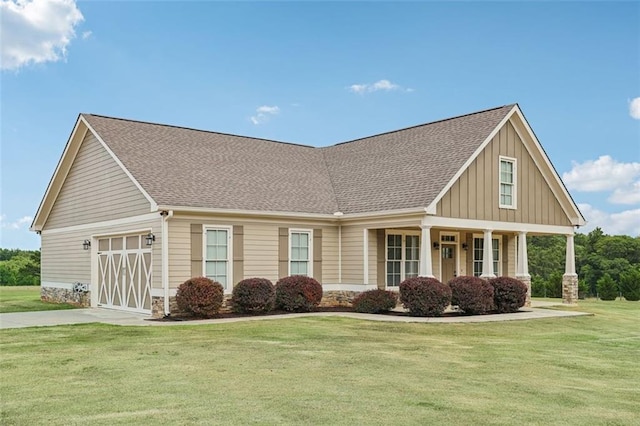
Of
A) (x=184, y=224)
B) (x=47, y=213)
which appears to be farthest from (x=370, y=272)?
(x=47, y=213)

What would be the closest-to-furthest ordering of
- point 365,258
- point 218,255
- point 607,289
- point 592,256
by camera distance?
point 218,255 < point 365,258 < point 607,289 < point 592,256

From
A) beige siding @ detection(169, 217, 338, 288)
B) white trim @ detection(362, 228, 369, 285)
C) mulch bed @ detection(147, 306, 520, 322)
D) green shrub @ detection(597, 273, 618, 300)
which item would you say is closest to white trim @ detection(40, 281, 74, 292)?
beige siding @ detection(169, 217, 338, 288)

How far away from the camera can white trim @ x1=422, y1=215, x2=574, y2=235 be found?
1934 centimetres

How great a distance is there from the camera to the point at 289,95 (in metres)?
23.1

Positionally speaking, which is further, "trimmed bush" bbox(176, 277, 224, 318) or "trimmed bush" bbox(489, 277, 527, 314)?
"trimmed bush" bbox(489, 277, 527, 314)

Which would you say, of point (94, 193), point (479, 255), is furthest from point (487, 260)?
point (94, 193)

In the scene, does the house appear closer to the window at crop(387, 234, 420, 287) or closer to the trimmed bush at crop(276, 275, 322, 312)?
the window at crop(387, 234, 420, 287)

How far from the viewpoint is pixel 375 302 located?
1950 cm

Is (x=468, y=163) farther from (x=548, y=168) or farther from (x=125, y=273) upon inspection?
(x=125, y=273)

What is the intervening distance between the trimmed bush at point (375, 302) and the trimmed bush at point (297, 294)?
1314 mm

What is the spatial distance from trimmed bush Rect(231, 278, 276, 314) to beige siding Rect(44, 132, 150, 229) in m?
3.61

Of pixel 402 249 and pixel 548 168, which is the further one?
pixel 548 168

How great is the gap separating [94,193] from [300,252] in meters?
7.62

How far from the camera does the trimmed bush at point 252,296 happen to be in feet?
61.3
